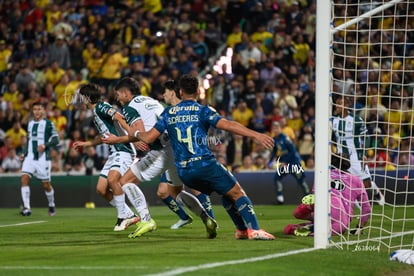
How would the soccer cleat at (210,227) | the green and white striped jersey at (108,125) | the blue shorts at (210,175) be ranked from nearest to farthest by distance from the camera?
the blue shorts at (210,175) → the soccer cleat at (210,227) → the green and white striped jersey at (108,125)

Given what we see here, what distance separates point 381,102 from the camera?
75.7 feet

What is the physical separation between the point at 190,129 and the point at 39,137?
976cm

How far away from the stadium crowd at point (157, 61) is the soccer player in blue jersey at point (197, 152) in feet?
38.9

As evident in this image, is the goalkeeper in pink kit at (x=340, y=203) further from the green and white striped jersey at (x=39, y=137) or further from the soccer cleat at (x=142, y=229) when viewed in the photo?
the green and white striped jersey at (x=39, y=137)

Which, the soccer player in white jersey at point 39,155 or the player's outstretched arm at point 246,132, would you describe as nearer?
the player's outstretched arm at point 246,132

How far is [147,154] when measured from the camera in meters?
13.7

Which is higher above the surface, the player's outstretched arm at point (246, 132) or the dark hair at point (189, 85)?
the dark hair at point (189, 85)

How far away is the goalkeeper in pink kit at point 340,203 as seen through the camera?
12.0 m

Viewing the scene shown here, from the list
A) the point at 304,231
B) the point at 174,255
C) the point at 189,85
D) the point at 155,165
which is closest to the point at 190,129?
the point at 189,85

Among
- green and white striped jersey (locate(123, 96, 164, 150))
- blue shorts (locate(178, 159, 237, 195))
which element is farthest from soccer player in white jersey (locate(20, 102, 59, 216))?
blue shorts (locate(178, 159, 237, 195))

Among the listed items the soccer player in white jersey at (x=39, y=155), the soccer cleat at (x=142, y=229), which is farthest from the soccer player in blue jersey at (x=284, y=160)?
the soccer cleat at (x=142, y=229)

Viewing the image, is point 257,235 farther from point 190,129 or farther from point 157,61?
point 157,61

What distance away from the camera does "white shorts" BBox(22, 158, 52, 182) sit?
2061 centimetres

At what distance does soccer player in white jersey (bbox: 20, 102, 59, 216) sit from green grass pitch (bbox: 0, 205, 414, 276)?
216 inches
